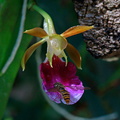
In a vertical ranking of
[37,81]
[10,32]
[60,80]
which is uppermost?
[10,32]

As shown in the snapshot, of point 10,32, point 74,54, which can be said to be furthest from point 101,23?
point 10,32

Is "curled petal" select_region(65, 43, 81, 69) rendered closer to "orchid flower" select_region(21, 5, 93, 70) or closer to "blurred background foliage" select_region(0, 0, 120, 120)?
"orchid flower" select_region(21, 5, 93, 70)

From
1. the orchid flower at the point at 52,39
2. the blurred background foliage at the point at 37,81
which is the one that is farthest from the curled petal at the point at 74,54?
the blurred background foliage at the point at 37,81

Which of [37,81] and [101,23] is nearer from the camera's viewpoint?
[101,23]

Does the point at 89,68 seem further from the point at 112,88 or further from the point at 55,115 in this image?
the point at 55,115

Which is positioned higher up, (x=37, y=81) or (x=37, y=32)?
(x=37, y=32)

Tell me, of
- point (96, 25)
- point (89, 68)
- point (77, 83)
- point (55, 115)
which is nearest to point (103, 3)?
point (96, 25)

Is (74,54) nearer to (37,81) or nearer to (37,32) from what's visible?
(37,32)
